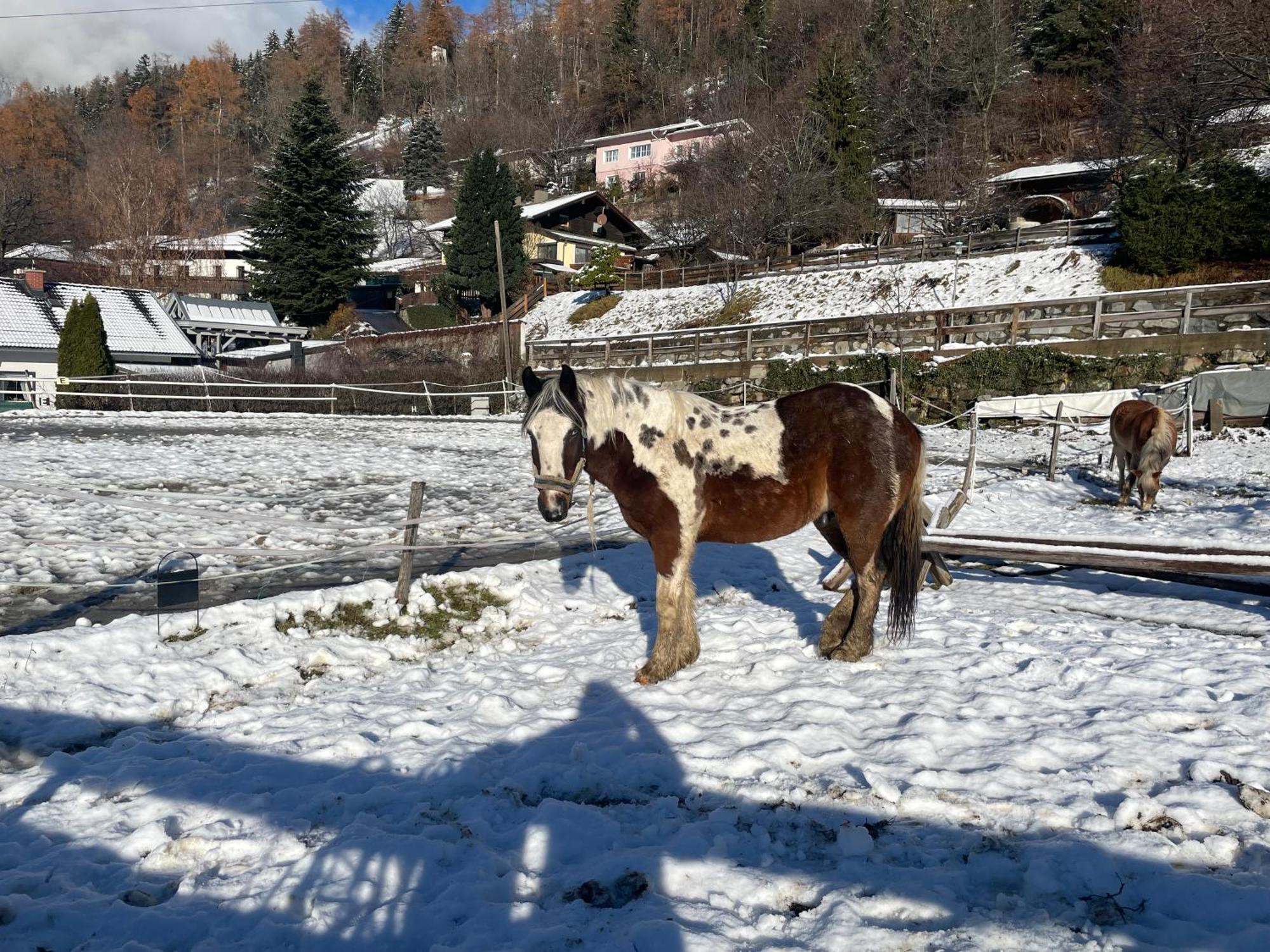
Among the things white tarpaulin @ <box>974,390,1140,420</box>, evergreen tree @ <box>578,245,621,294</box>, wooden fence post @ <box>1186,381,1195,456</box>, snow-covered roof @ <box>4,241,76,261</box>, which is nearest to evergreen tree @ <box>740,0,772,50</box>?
evergreen tree @ <box>578,245,621,294</box>

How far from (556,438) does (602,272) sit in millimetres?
40930

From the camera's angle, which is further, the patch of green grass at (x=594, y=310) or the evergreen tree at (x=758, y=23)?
the evergreen tree at (x=758, y=23)

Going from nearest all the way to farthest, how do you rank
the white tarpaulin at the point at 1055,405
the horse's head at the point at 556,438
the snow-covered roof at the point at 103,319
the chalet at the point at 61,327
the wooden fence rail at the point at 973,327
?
the horse's head at the point at 556,438 < the white tarpaulin at the point at 1055,405 < the wooden fence rail at the point at 973,327 < the chalet at the point at 61,327 < the snow-covered roof at the point at 103,319

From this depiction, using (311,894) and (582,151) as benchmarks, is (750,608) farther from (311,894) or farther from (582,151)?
(582,151)

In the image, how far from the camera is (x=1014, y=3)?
62.0 meters

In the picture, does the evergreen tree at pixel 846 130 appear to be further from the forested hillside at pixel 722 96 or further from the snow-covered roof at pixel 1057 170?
the snow-covered roof at pixel 1057 170

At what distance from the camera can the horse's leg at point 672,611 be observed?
A: 5176 mm

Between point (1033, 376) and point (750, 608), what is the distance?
1630 centimetres

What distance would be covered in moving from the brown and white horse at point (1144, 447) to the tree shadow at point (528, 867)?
9.44 metres

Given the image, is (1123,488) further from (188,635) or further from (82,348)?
(82,348)

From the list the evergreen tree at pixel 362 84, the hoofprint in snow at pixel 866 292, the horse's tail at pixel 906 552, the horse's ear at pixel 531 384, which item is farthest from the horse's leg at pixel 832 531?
the evergreen tree at pixel 362 84

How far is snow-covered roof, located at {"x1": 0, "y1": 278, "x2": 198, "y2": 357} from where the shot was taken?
31328 millimetres

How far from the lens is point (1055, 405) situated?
1684 centimetres

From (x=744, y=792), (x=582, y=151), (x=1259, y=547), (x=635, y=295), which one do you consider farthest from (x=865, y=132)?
(x=744, y=792)
